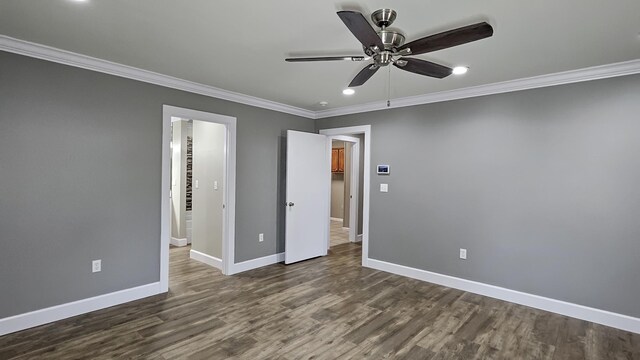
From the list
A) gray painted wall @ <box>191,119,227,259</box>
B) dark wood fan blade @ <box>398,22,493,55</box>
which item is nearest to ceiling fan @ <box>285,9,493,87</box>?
dark wood fan blade @ <box>398,22,493,55</box>

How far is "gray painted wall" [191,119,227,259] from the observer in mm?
4543

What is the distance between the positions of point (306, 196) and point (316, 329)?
94.4 inches

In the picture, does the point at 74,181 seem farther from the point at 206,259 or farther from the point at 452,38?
the point at 452,38

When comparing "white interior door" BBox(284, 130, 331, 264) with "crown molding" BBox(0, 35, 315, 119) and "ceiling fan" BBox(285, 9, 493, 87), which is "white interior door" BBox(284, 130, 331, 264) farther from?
"ceiling fan" BBox(285, 9, 493, 87)

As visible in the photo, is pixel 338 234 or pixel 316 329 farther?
pixel 338 234

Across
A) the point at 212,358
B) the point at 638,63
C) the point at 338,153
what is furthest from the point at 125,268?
the point at 338,153

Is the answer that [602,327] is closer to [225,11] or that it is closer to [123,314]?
[225,11]

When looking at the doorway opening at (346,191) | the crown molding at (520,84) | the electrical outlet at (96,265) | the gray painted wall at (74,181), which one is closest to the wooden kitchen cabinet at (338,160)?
the doorway opening at (346,191)

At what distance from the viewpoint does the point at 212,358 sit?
7.82 ft

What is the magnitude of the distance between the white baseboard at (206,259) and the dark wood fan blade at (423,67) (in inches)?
143

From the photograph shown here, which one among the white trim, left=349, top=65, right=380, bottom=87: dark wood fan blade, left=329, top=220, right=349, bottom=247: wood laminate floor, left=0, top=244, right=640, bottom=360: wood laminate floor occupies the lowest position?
left=0, top=244, right=640, bottom=360: wood laminate floor

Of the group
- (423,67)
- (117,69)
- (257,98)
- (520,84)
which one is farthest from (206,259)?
(520,84)

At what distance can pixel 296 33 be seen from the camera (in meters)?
2.39

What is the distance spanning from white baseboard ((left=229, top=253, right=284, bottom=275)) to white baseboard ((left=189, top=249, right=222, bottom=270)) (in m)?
0.35
